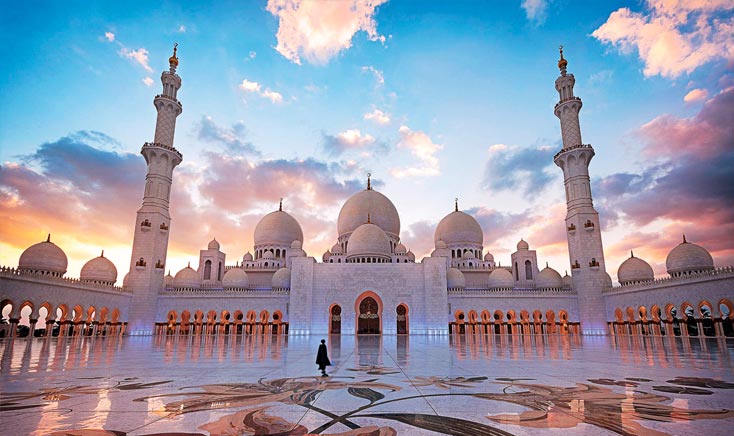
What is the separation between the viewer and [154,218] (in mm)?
30609

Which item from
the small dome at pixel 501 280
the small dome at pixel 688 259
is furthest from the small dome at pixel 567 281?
the small dome at pixel 688 259

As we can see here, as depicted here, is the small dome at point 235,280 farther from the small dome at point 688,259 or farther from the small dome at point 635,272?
the small dome at point 688,259

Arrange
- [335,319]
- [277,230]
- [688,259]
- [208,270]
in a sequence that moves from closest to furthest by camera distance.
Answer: [688,259] < [335,319] < [208,270] < [277,230]

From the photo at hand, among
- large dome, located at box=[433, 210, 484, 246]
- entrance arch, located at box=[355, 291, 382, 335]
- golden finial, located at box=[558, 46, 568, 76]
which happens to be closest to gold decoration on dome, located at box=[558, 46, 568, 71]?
golden finial, located at box=[558, 46, 568, 76]

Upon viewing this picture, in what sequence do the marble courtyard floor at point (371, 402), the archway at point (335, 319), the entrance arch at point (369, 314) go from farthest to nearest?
the entrance arch at point (369, 314) → the archway at point (335, 319) → the marble courtyard floor at point (371, 402)

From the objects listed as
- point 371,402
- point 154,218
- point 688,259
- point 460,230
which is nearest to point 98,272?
point 154,218

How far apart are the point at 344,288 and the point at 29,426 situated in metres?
27.1

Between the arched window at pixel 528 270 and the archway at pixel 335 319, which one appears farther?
the arched window at pixel 528 270

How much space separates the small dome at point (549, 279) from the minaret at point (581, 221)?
344 centimetres

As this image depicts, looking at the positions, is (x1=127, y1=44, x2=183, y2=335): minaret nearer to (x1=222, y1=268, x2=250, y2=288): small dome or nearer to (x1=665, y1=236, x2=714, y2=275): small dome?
(x1=222, y1=268, x2=250, y2=288): small dome

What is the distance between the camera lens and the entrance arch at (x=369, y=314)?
30.1m

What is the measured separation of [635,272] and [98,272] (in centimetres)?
3963

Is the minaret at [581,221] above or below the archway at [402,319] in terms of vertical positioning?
above

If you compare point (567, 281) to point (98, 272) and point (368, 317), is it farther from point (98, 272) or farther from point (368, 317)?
point (98, 272)
